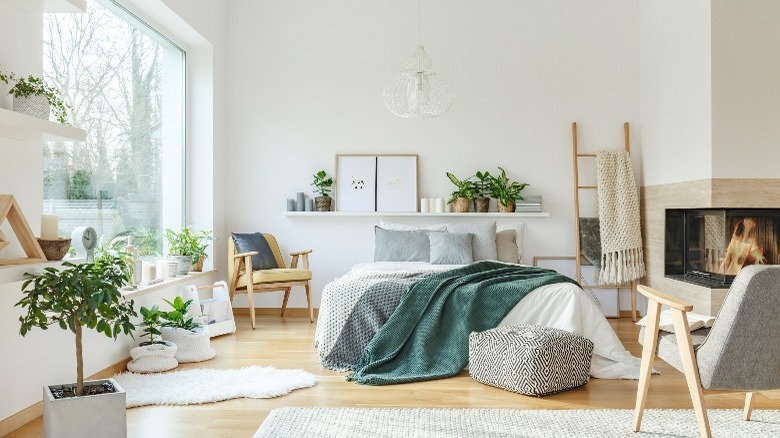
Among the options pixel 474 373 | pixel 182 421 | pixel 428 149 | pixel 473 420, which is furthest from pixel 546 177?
pixel 182 421

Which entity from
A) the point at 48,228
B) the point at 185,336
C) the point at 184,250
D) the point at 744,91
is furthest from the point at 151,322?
the point at 744,91

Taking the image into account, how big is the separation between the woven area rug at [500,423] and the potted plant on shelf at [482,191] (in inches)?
138

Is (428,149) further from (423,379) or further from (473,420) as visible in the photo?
(473,420)

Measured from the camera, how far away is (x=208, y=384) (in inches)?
165

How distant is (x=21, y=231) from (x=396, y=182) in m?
4.23

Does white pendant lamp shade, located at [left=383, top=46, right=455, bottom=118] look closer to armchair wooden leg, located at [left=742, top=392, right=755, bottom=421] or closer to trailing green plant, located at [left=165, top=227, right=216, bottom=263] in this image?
trailing green plant, located at [left=165, top=227, right=216, bottom=263]

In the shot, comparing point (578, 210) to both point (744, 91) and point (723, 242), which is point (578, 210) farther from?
point (744, 91)

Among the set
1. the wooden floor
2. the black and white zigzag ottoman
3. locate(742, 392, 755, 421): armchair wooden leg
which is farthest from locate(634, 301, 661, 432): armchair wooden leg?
the black and white zigzag ottoman

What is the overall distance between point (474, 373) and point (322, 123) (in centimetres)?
367

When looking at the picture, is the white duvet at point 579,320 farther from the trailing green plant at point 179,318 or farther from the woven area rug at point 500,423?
the trailing green plant at point 179,318

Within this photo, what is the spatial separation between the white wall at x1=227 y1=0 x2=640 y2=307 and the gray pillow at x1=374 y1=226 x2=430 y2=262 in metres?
0.55

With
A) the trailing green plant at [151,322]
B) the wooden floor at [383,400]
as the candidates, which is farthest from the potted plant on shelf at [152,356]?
the wooden floor at [383,400]

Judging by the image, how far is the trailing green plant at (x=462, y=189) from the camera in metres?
6.95

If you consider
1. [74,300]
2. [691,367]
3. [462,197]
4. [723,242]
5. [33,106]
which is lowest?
[691,367]
